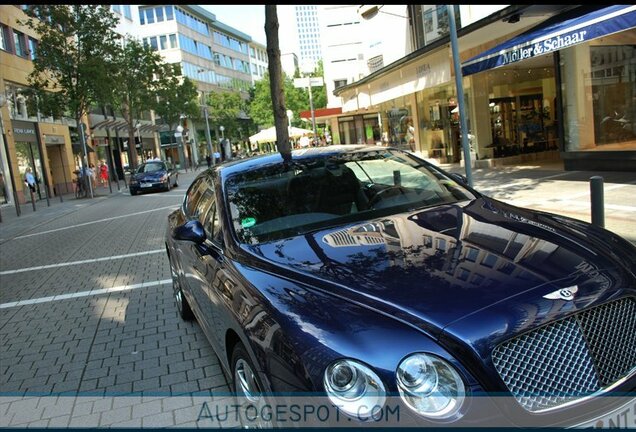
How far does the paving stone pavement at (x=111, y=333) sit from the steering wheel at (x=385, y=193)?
67.3 inches

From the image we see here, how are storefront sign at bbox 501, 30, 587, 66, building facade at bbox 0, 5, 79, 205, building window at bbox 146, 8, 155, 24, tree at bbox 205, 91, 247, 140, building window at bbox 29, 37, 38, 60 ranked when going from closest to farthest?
storefront sign at bbox 501, 30, 587, 66, building facade at bbox 0, 5, 79, 205, building window at bbox 29, 37, 38, 60, building window at bbox 146, 8, 155, 24, tree at bbox 205, 91, 247, 140

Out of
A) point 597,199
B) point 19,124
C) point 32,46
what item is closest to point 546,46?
point 597,199

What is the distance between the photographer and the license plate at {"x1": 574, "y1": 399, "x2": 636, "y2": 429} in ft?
6.55

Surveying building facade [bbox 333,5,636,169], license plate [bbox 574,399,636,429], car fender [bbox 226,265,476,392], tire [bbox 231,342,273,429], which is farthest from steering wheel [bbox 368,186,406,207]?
building facade [bbox 333,5,636,169]

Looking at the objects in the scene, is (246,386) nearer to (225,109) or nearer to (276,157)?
(276,157)

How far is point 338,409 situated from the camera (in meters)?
1.96

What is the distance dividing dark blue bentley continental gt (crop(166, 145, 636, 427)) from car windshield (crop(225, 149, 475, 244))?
3cm

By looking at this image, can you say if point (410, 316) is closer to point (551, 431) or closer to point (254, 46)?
point (551, 431)

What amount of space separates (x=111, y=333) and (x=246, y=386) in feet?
9.98

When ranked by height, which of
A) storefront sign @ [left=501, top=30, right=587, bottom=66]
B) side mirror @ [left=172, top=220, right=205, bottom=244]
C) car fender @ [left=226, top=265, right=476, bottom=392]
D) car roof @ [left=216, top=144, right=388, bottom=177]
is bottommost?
car fender @ [left=226, top=265, right=476, bottom=392]

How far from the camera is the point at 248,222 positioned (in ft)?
11.4

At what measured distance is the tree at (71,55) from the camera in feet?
81.3

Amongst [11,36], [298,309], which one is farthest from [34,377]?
[11,36]

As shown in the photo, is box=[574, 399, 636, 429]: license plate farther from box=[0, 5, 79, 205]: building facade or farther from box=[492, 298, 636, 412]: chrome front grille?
box=[0, 5, 79, 205]: building facade
